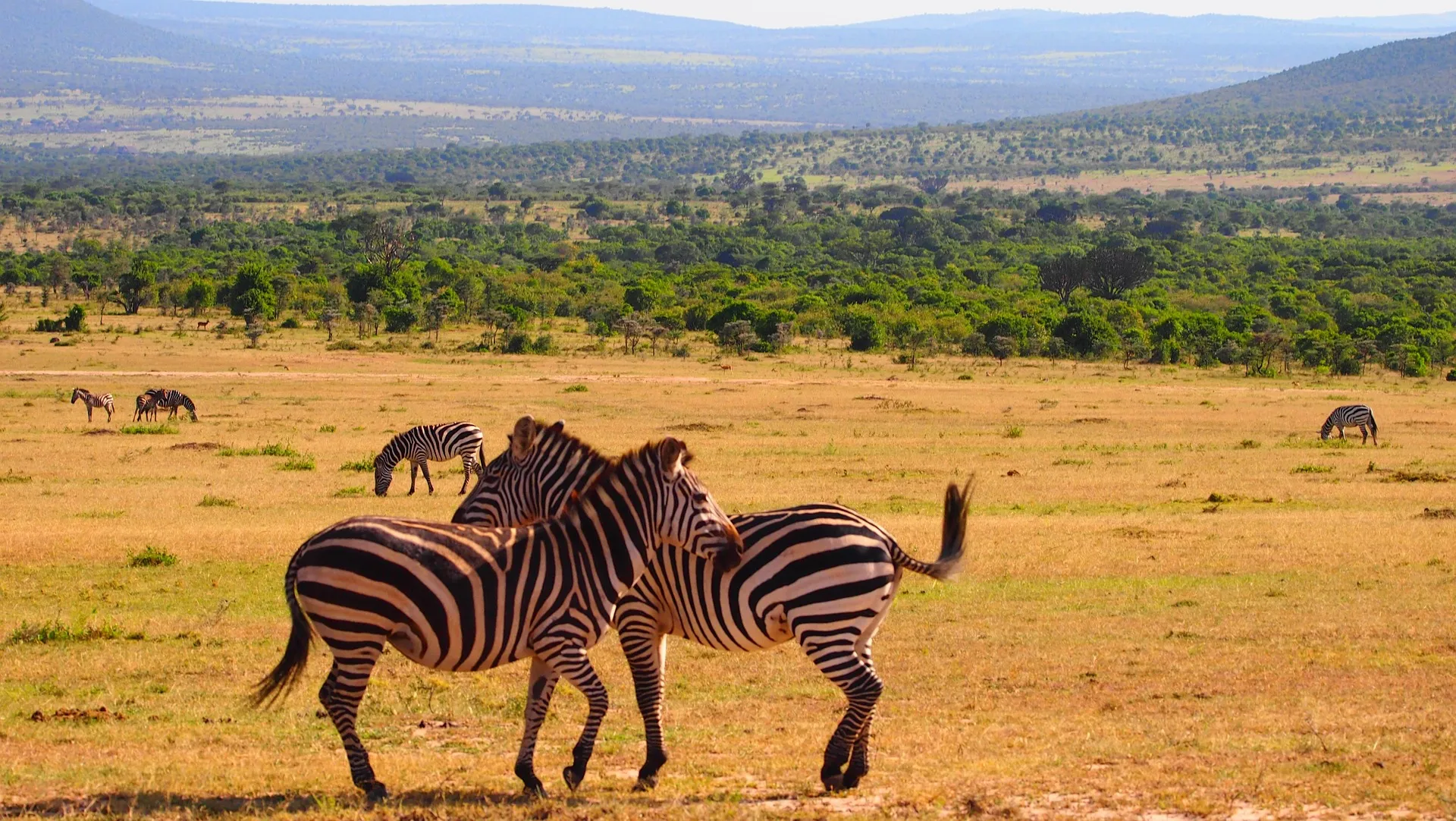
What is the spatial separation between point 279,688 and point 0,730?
220 centimetres

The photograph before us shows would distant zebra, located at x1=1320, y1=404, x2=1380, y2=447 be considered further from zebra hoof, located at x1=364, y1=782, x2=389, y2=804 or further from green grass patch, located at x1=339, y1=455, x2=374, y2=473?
zebra hoof, located at x1=364, y1=782, x2=389, y2=804

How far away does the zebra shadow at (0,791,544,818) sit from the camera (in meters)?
7.12

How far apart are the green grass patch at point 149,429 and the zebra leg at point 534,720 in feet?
68.3

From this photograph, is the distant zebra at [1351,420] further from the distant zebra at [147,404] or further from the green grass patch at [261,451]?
the distant zebra at [147,404]

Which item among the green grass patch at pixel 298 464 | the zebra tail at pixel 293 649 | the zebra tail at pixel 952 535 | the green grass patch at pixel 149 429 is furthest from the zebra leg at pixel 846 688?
the green grass patch at pixel 149 429

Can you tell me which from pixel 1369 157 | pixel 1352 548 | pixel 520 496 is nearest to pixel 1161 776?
pixel 520 496

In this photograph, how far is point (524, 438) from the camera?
359 inches

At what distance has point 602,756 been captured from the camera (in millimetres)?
8555

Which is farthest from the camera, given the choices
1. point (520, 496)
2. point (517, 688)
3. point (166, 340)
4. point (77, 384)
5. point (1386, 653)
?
point (166, 340)

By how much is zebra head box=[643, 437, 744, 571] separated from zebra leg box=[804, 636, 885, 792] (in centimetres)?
66

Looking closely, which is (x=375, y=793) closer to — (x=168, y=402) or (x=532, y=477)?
(x=532, y=477)

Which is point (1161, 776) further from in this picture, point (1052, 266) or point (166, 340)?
point (1052, 266)

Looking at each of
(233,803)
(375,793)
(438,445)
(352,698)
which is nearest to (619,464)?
(352,698)

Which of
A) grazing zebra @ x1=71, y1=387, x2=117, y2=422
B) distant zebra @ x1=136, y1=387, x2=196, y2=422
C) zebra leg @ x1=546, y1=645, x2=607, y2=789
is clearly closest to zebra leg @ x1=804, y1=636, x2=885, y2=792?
zebra leg @ x1=546, y1=645, x2=607, y2=789
